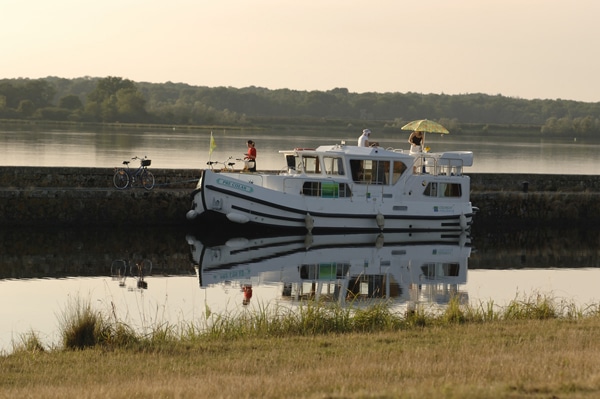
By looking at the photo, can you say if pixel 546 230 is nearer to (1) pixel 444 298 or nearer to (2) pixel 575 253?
(2) pixel 575 253

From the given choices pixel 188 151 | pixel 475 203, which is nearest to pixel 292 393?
pixel 475 203

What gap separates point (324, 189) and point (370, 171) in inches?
54.4

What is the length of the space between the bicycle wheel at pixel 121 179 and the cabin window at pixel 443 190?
7986mm

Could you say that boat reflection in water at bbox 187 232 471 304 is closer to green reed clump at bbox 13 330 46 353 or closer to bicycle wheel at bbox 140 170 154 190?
bicycle wheel at bbox 140 170 154 190

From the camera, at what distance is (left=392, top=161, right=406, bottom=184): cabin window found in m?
28.8

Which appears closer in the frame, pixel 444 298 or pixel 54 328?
pixel 54 328

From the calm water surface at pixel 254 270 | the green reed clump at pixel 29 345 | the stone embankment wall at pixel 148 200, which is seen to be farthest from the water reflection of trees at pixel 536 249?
the green reed clump at pixel 29 345

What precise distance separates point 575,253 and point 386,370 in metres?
17.8

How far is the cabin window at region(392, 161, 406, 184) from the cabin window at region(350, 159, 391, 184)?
184mm

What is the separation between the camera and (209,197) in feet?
89.2

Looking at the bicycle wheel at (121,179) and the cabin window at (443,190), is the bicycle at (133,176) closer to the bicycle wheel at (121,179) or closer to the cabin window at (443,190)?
the bicycle wheel at (121,179)

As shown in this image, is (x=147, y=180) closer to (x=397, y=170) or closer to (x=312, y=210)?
(x=312, y=210)

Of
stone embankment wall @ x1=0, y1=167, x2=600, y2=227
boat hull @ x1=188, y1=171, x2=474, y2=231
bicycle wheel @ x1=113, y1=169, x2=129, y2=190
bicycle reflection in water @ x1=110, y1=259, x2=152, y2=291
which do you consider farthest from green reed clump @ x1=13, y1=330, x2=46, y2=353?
bicycle wheel @ x1=113, y1=169, x2=129, y2=190

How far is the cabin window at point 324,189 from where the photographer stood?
2812 centimetres
